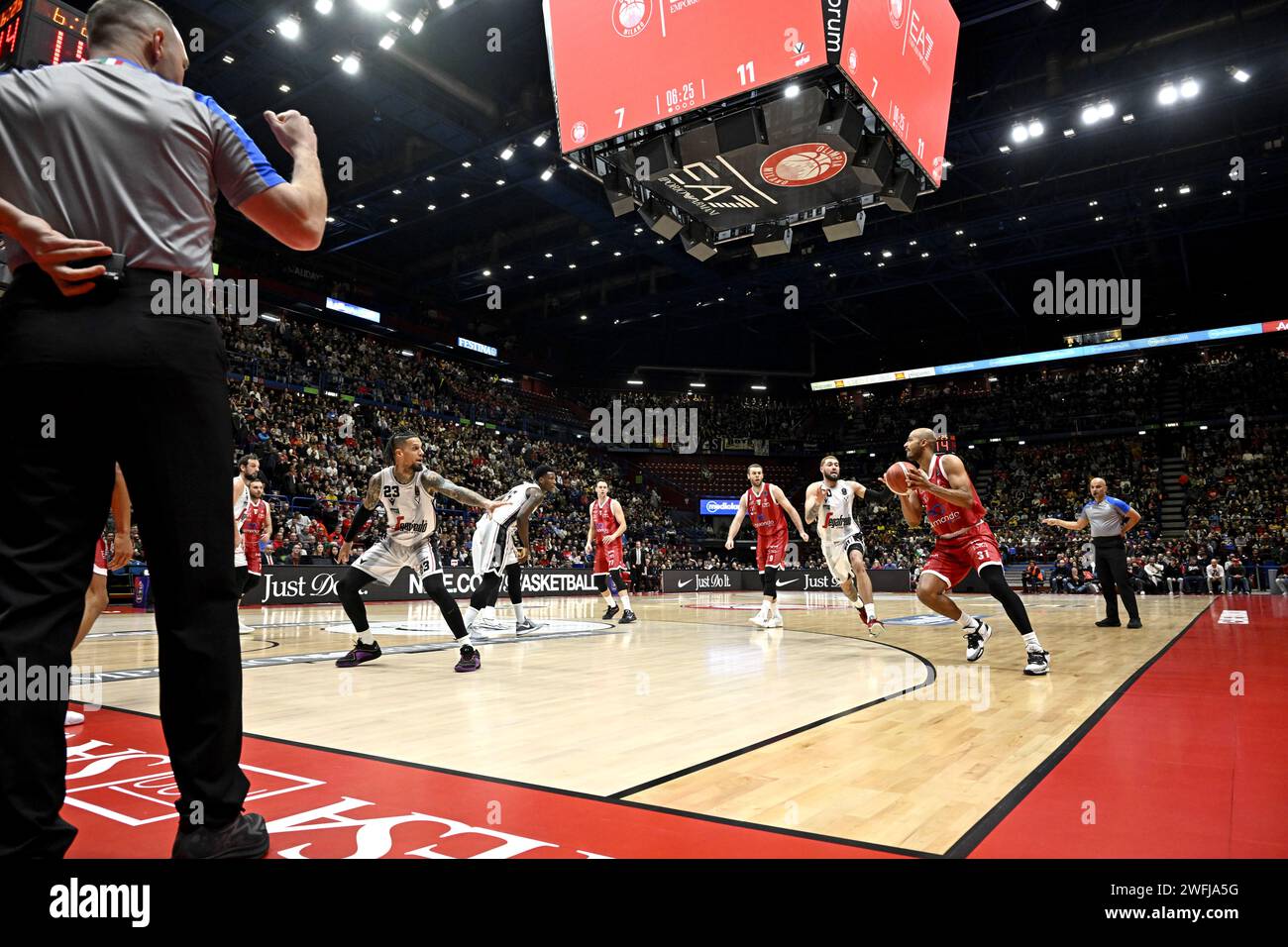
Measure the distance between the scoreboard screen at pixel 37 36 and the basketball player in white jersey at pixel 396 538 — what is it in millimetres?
3080

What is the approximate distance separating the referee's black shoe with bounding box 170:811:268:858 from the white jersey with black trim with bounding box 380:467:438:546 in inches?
183

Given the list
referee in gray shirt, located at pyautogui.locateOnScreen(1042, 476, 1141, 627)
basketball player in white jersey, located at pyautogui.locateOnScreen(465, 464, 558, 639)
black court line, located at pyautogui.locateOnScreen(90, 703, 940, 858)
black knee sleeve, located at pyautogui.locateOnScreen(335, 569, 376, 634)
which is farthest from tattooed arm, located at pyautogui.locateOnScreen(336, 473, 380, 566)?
referee in gray shirt, located at pyautogui.locateOnScreen(1042, 476, 1141, 627)

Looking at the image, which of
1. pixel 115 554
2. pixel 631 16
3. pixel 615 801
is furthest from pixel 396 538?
pixel 631 16

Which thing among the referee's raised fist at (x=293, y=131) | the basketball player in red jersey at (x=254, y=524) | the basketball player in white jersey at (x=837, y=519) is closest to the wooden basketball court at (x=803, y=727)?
the basketball player in white jersey at (x=837, y=519)

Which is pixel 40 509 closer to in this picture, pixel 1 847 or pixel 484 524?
pixel 1 847

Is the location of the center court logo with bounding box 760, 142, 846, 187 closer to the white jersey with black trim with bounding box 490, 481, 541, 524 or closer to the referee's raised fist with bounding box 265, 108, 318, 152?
the white jersey with black trim with bounding box 490, 481, 541, 524

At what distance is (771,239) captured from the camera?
10.7m

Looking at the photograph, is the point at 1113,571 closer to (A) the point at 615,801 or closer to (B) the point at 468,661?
(B) the point at 468,661

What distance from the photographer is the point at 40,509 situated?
156 cm

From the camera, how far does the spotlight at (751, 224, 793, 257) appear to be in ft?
34.5

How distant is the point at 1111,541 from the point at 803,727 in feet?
25.1

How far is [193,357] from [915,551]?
94.9 feet
